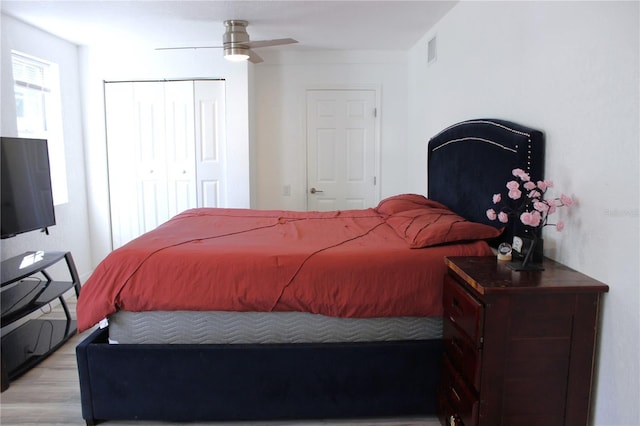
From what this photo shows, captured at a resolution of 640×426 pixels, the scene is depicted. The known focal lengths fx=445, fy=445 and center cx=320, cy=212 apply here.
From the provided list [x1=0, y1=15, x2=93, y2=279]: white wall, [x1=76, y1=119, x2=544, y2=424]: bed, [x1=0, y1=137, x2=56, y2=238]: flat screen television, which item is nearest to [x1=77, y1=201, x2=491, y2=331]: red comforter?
[x1=76, y1=119, x2=544, y2=424]: bed

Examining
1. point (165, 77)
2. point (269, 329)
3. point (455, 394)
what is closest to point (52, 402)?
point (269, 329)

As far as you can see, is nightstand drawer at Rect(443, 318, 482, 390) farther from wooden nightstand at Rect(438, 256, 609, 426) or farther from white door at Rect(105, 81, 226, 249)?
white door at Rect(105, 81, 226, 249)

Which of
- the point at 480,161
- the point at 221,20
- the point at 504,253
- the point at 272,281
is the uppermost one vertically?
the point at 221,20

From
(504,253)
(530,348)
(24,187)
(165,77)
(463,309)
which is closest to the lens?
(530,348)

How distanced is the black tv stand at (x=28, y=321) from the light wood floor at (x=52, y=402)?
8 centimetres

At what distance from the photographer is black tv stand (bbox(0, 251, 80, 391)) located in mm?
2643

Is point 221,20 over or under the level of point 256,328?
over

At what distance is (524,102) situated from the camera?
7.18ft

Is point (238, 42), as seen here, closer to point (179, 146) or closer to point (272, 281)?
point (179, 146)

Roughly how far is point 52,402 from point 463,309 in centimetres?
218

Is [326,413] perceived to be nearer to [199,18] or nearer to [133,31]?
[199,18]

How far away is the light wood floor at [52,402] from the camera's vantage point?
2.19 meters

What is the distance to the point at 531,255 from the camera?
6.12 feet

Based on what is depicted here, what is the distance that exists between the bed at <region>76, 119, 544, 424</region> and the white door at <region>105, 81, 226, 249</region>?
241 cm
